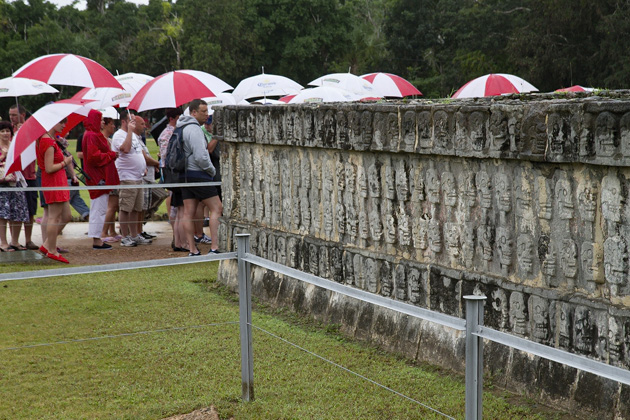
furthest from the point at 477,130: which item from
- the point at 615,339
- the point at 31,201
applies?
the point at 31,201

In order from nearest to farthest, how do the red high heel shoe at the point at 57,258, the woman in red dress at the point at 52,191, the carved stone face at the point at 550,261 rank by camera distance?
the carved stone face at the point at 550,261 < the red high heel shoe at the point at 57,258 < the woman in red dress at the point at 52,191

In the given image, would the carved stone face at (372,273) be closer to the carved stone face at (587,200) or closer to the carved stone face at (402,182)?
the carved stone face at (402,182)

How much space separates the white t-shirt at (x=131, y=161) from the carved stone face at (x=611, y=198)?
683 centimetres

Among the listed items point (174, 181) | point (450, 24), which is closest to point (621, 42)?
point (450, 24)

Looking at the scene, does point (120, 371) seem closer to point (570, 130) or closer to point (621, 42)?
point (570, 130)

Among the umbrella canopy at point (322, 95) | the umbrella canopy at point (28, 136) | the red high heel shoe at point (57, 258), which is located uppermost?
the umbrella canopy at point (322, 95)

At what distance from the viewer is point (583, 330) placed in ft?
14.5

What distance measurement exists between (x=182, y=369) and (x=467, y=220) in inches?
83.5

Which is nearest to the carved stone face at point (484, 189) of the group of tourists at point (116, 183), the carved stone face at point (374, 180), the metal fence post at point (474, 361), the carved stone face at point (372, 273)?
the carved stone face at point (374, 180)

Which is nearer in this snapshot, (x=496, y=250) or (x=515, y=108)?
(x=515, y=108)

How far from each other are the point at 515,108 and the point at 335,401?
1987 mm

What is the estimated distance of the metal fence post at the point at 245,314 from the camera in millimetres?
4664

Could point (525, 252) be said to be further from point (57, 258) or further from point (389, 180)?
point (57, 258)

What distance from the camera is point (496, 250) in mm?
5039
